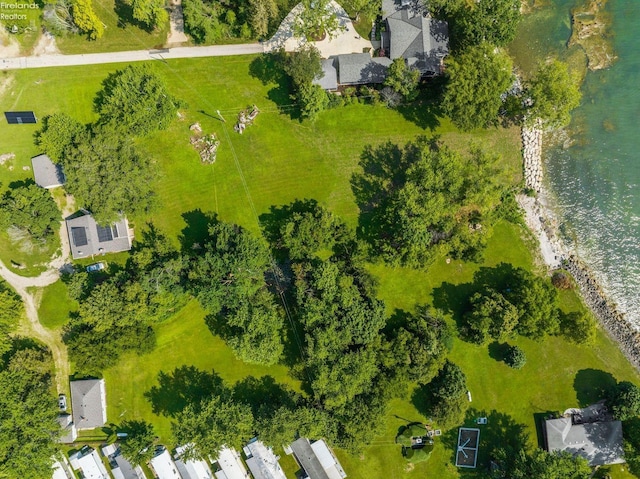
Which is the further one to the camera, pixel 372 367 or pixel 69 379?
pixel 69 379

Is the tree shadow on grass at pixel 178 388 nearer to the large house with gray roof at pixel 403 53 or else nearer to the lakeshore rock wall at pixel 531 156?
the large house with gray roof at pixel 403 53

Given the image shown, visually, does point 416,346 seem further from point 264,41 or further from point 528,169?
point 264,41

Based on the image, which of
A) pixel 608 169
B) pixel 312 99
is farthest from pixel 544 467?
pixel 312 99

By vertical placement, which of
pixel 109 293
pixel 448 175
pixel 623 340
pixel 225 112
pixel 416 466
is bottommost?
pixel 416 466

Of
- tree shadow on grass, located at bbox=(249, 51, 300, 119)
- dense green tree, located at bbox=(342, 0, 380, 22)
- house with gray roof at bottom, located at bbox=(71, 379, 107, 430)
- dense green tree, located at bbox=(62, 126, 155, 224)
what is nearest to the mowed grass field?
tree shadow on grass, located at bbox=(249, 51, 300, 119)

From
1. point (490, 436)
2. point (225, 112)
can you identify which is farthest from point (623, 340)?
point (225, 112)

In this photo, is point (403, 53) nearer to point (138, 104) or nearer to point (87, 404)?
point (138, 104)

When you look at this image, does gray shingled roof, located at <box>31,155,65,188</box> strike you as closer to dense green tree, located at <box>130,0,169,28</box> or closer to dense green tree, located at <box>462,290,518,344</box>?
dense green tree, located at <box>130,0,169,28</box>
